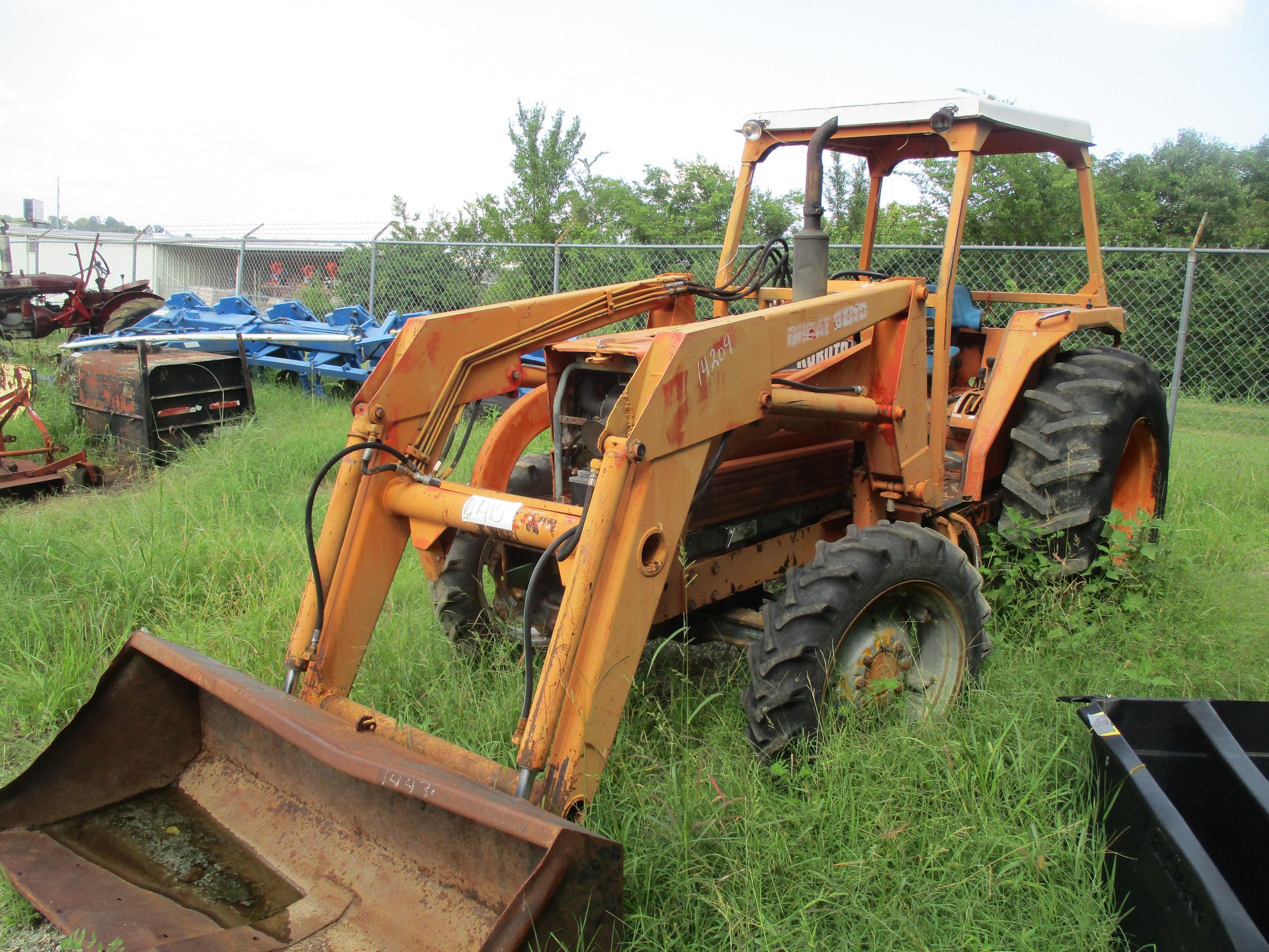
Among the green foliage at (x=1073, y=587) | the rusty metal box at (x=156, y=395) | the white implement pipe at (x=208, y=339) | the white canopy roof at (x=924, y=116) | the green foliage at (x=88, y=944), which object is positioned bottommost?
the green foliage at (x=88, y=944)

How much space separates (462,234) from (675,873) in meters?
19.3

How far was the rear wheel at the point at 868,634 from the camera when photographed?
2865mm

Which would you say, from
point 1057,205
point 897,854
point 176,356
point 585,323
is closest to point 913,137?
point 585,323

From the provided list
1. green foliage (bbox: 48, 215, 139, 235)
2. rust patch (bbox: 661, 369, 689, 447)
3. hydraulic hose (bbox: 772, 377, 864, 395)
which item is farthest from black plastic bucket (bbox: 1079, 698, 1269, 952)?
green foliage (bbox: 48, 215, 139, 235)

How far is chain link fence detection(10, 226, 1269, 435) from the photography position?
9.57m

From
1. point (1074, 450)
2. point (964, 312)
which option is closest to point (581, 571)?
point (1074, 450)

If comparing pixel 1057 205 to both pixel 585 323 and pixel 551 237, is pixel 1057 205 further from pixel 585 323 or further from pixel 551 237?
pixel 585 323

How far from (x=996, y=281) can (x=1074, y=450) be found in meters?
7.25

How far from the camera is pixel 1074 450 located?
13.5 ft

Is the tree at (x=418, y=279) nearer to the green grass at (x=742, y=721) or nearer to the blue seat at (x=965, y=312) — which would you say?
the green grass at (x=742, y=721)

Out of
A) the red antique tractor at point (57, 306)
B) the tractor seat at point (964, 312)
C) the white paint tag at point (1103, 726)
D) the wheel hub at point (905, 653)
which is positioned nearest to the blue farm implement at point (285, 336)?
the red antique tractor at point (57, 306)

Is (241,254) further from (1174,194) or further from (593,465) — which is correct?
(1174,194)

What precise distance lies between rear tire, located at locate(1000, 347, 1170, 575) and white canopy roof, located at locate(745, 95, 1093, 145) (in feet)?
3.54

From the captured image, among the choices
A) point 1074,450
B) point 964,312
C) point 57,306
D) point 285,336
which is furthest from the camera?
point 57,306
